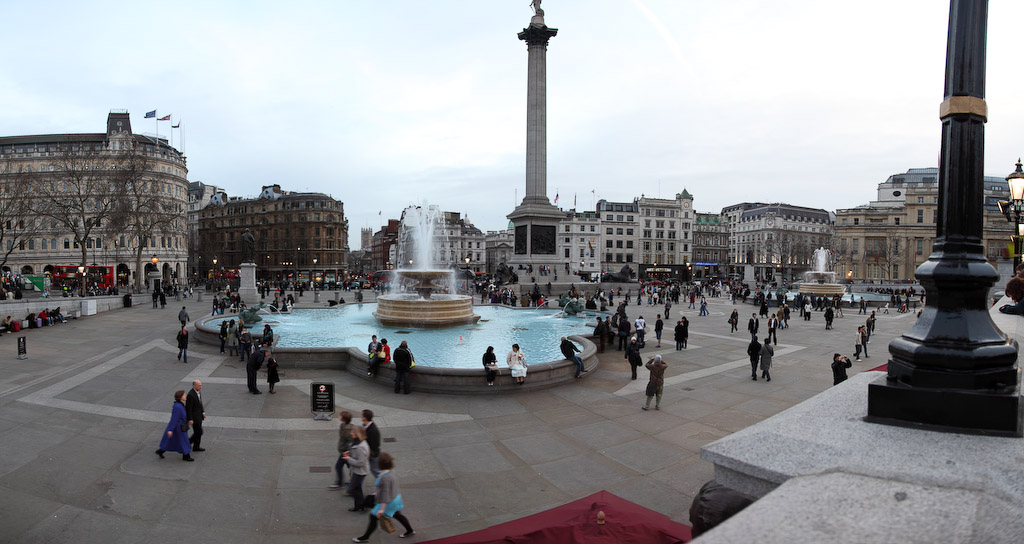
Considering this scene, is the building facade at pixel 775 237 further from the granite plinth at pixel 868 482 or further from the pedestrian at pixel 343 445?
the granite plinth at pixel 868 482

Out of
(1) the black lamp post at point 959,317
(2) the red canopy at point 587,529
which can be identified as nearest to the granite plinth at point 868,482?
(1) the black lamp post at point 959,317

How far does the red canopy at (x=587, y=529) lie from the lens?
5.13 m

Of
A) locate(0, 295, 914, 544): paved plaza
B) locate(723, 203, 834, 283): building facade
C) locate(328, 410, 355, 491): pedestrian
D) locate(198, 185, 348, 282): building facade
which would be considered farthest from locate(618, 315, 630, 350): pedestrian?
locate(723, 203, 834, 283): building facade

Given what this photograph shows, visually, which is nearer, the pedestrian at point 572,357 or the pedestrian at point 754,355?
the pedestrian at point 572,357

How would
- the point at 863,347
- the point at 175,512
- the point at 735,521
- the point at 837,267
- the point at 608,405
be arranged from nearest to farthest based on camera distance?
the point at 735,521 < the point at 175,512 < the point at 608,405 < the point at 863,347 < the point at 837,267

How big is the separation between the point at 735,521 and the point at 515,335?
19979 millimetres

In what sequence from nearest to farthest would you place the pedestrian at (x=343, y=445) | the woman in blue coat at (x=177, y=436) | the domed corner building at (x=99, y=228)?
the pedestrian at (x=343, y=445) < the woman in blue coat at (x=177, y=436) < the domed corner building at (x=99, y=228)

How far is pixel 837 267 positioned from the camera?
288 ft

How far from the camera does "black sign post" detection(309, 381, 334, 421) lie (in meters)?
10.9

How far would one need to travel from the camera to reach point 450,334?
22.4 meters

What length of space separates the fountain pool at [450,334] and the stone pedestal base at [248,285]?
31.8ft

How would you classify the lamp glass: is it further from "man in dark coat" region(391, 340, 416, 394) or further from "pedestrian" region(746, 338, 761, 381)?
"man in dark coat" region(391, 340, 416, 394)

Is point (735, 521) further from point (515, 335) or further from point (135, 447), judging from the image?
point (515, 335)

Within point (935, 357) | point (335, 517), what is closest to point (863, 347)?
point (935, 357)
